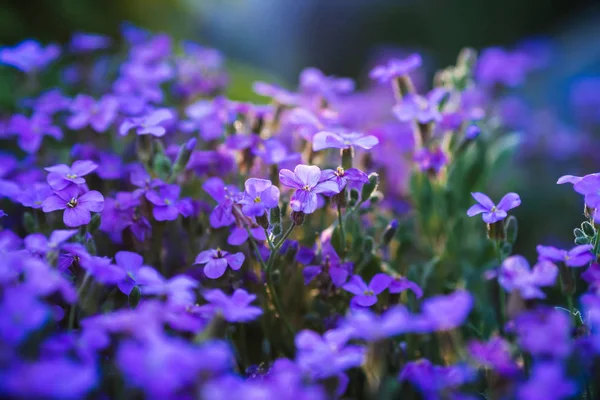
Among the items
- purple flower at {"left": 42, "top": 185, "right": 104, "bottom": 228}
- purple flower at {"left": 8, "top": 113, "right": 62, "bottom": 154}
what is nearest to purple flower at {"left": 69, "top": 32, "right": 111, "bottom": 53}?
purple flower at {"left": 8, "top": 113, "right": 62, "bottom": 154}

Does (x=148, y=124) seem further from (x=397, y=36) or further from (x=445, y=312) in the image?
(x=397, y=36)

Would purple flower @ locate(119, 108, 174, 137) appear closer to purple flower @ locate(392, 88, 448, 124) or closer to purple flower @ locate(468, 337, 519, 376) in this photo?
purple flower @ locate(392, 88, 448, 124)

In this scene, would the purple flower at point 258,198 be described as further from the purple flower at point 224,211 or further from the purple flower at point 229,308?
the purple flower at point 229,308

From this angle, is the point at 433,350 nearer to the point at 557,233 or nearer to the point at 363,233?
the point at 363,233

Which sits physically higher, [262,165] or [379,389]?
[262,165]

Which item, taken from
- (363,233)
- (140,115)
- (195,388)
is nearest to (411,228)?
(363,233)

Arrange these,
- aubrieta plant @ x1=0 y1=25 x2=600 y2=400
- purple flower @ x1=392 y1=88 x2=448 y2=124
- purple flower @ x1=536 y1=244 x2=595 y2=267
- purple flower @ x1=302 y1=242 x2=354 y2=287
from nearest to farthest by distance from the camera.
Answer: aubrieta plant @ x1=0 y1=25 x2=600 y2=400
purple flower @ x1=536 y1=244 x2=595 y2=267
purple flower @ x1=302 y1=242 x2=354 y2=287
purple flower @ x1=392 y1=88 x2=448 y2=124
